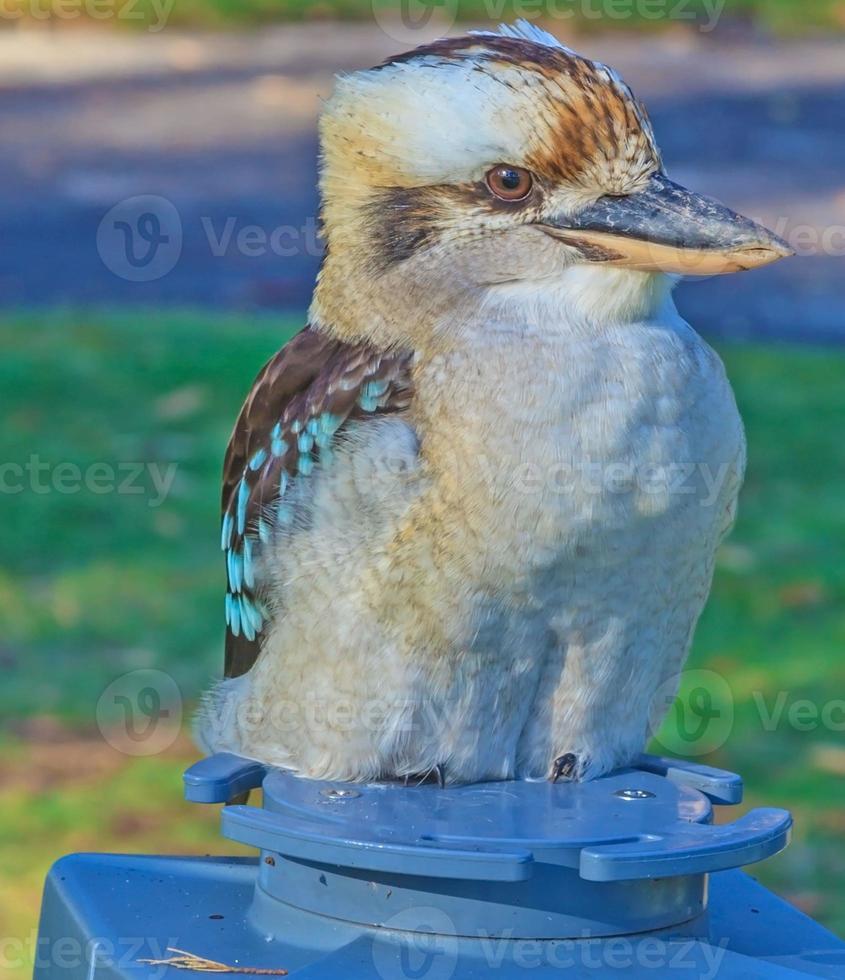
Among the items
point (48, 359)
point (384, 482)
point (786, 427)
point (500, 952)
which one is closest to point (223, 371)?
point (48, 359)

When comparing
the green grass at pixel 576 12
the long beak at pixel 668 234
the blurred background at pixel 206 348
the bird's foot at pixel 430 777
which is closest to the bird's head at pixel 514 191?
the long beak at pixel 668 234

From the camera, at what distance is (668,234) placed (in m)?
2.61

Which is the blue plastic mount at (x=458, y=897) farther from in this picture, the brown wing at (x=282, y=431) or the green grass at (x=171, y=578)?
the green grass at (x=171, y=578)

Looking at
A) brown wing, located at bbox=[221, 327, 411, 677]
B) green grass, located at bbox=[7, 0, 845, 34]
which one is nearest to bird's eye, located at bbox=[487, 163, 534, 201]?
brown wing, located at bbox=[221, 327, 411, 677]

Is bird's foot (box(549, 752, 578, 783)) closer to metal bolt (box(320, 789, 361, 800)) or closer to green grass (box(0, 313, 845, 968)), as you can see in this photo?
metal bolt (box(320, 789, 361, 800))

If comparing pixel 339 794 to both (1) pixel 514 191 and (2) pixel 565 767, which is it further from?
(1) pixel 514 191

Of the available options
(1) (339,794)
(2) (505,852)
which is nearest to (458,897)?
(2) (505,852)

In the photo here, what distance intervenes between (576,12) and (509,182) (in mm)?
10887

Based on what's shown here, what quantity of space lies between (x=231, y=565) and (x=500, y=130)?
3.38 feet

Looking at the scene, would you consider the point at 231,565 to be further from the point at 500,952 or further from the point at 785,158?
the point at 785,158

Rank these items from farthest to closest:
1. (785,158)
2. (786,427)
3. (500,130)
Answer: (785,158), (786,427), (500,130)

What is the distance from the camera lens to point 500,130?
2643mm

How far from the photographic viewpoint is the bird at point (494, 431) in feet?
8.66

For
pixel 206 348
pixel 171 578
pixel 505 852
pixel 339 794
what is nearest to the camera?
pixel 505 852
